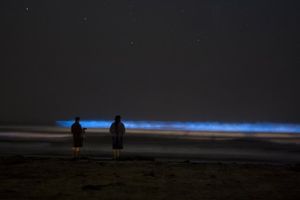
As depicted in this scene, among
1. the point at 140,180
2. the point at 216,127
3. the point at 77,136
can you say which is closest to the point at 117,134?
the point at 77,136

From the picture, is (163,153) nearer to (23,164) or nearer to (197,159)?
(197,159)

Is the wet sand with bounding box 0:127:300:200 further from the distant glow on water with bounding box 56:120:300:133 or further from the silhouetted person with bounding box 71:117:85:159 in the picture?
the distant glow on water with bounding box 56:120:300:133

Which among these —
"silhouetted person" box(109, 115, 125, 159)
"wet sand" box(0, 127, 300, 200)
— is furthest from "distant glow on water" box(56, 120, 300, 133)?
"wet sand" box(0, 127, 300, 200)

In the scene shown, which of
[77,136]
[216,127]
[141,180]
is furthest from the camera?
[216,127]

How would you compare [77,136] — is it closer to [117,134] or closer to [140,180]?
[117,134]

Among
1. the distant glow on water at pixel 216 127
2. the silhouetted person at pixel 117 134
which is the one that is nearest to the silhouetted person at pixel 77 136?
the silhouetted person at pixel 117 134

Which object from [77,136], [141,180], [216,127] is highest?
[216,127]

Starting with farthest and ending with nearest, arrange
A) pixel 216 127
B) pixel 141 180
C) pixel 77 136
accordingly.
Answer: pixel 216 127, pixel 77 136, pixel 141 180

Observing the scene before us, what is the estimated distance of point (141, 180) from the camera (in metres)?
13.1

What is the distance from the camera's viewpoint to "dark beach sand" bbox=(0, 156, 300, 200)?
11172mm

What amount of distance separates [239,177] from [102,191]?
15.5 feet

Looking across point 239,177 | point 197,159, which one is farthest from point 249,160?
point 239,177

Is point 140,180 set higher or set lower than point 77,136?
lower

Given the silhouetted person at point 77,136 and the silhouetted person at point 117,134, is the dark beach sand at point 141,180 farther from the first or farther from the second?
the silhouetted person at point 117,134
